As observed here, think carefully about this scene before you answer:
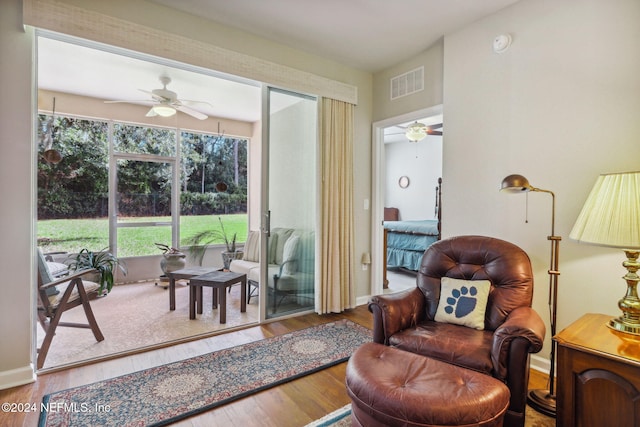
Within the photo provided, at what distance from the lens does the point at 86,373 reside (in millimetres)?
2312

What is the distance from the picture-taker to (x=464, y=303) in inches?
83.4

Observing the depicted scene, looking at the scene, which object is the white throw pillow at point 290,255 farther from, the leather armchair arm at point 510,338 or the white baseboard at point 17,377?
the leather armchair arm at point 510,338

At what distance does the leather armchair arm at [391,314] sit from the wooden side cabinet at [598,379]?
0.81 meters

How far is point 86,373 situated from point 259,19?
3.09 m

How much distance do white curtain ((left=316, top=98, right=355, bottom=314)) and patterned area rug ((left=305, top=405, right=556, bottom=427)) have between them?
167 cm

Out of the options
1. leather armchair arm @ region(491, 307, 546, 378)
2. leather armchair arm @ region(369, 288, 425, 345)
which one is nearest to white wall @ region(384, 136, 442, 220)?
leather armchair arm @ region(369, 288, 425, 345)

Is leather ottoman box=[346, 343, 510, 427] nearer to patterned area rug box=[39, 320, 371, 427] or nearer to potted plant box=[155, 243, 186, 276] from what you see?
patterned area rug box=[39, 320, 371, 427]

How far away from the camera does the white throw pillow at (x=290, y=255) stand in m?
3.52

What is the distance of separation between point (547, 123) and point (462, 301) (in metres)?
1.46

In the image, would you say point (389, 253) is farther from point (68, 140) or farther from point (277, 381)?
point (68, 140)

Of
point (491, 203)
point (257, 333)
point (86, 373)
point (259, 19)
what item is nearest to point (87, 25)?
point (259, 19)

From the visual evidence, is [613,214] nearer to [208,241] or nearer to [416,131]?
[416,131]

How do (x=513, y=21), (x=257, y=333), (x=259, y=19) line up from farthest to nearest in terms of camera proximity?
(x=257, y=333)
(x=259, y=19)
(x=513, y=21)

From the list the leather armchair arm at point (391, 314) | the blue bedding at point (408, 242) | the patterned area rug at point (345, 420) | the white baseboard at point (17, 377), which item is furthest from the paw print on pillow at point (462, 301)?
the blue bedding at point (408, 242)
